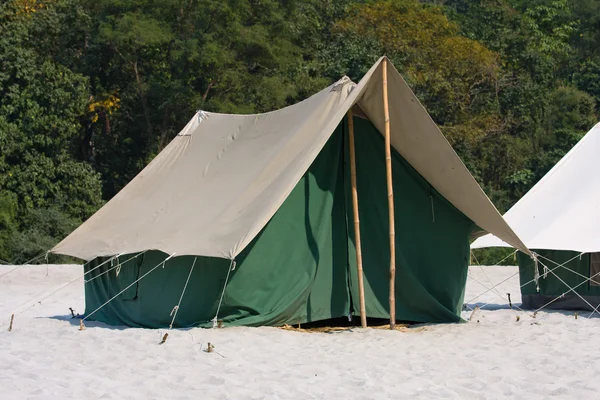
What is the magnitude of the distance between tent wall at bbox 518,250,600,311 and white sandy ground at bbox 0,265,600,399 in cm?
114

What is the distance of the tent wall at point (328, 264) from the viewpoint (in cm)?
850

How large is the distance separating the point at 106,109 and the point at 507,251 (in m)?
11.0

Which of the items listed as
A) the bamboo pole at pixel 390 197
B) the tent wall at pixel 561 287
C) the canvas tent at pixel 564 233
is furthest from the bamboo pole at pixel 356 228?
the tent wall at pixel 561 287

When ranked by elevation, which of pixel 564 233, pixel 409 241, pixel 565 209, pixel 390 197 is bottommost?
pixel 409 241

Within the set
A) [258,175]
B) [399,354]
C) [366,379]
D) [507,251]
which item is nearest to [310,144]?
[258,175]

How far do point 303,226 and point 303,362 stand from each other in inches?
82.7

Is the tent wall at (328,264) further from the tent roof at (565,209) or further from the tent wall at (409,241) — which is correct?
the tent roof at (565,209)

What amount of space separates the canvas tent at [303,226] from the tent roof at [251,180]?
0.05ft

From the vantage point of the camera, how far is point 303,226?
8883 millimetres

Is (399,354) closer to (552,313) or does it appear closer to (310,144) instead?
(310,144)

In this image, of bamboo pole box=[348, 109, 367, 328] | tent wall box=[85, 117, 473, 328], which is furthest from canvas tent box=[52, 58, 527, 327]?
bamboo pole box=[348, 109, 367, 328]

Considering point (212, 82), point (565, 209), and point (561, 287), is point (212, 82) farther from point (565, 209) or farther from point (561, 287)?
point (561, 287)

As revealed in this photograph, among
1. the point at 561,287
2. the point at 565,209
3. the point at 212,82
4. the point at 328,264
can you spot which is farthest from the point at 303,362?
the point at 212,82

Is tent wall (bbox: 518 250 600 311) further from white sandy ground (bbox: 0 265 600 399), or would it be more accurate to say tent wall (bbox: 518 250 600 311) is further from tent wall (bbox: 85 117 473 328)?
tent wall (bbox: 85 117 473 328)
